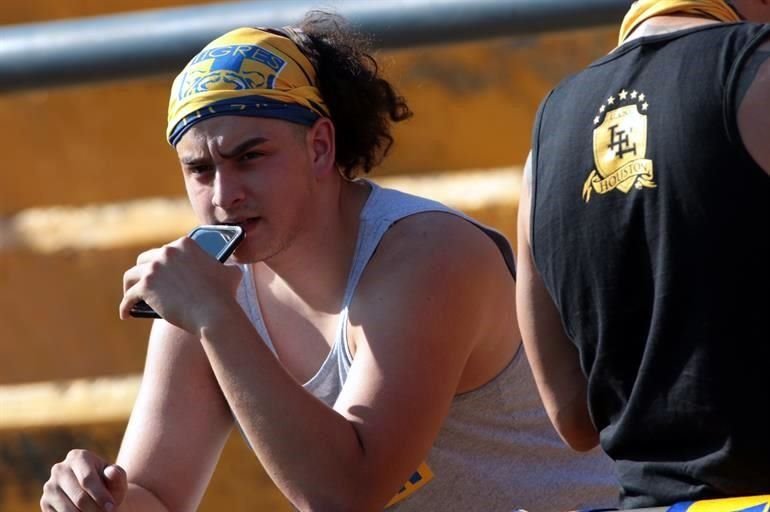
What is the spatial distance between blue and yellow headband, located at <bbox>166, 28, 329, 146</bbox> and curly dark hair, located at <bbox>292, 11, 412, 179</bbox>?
0.06m

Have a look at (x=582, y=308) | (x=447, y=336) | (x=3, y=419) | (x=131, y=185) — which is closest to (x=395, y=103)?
(x=447, y=336)

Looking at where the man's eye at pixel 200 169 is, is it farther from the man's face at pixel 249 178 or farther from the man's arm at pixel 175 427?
the man's arm at pixel 175 427

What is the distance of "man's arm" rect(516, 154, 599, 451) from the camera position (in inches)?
89.9

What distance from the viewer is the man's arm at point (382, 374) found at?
248cm

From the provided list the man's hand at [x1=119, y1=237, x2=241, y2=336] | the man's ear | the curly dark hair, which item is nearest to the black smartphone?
the man's hand at [x1=119, y1=237, x2=241, y2=336]

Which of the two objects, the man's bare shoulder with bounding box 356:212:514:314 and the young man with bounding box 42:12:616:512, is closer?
the young man with bounding box 42:12:616:512

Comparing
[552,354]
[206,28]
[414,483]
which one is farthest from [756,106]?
[206,28]

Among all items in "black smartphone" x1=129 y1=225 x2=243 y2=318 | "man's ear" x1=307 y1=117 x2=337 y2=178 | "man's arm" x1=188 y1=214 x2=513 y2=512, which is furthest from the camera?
"man's ear" x1=307 y1=117 x2=337 y2=178

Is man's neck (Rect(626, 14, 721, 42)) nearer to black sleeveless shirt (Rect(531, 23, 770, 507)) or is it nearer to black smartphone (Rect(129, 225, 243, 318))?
black sleeveless shirt (Rect(531, 23, 770, 507))

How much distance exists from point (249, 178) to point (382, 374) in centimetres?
40

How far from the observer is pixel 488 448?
282 cm

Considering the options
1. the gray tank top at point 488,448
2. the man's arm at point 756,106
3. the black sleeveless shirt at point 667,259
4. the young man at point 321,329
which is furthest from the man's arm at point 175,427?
the man's arm at point 756,106

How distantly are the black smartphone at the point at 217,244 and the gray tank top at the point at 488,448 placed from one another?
0.25 m

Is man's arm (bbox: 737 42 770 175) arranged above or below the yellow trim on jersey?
above
